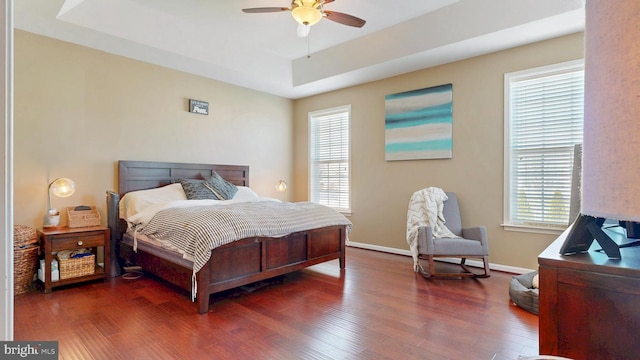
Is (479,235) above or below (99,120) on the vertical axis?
below

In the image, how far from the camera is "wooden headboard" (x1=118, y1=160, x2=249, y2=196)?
13.1ft

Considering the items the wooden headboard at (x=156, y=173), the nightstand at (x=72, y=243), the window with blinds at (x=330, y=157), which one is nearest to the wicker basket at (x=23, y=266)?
the nightstand at (x=72, y=243)

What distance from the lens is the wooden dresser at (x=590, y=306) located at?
39.4 inches

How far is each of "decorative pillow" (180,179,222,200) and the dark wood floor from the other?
3.64ft

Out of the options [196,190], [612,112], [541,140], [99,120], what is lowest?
[196,190]

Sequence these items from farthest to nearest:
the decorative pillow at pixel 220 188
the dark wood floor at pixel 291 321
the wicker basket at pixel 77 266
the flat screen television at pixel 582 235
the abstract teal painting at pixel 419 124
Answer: the decorative pillow at pixel 220 188
the abstract teal painting at pixel 419 124
the wicker basket at pixel 77 266
the dark wood floor at pixel 291 321
the flat screen television at pixel 582 235

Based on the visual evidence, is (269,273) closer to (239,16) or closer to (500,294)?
(500,294)

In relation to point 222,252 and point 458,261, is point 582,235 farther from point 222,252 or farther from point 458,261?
point 458,261

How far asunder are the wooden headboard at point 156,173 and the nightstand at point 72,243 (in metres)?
0.74

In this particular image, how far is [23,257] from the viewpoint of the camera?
10.0 feet

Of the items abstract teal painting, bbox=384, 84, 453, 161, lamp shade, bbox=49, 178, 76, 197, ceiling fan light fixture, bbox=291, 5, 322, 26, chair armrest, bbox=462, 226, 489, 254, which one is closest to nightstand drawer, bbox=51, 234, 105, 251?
lamp shade, bbox=49, 178, 76, 197

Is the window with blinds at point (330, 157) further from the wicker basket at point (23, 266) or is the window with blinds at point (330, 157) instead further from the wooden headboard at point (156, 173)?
the wicker basket at point (23, 266)

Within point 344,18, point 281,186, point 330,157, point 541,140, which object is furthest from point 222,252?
point 541,140

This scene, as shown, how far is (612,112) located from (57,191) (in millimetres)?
4278
